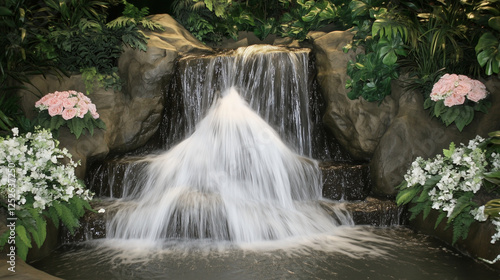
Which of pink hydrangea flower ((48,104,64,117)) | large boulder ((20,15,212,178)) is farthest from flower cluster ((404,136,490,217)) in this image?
pink hydrangea flower ((48,104,64,117))

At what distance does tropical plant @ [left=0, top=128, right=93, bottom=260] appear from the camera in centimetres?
436

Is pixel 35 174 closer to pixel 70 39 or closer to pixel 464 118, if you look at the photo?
pixel 70 39

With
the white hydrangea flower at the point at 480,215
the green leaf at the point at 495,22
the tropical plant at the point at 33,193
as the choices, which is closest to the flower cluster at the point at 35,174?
the tropical plant at the point at 33,193

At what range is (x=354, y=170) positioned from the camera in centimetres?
624

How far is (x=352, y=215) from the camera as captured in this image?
5.68m

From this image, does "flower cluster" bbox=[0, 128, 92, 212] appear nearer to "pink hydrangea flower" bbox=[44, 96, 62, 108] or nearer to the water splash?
the water splash

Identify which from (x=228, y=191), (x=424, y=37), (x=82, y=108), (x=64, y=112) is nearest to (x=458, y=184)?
(x=424, y=37)

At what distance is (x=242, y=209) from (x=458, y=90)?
9.72 feet

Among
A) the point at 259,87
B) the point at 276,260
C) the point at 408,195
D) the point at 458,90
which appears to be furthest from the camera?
the point at 259,87

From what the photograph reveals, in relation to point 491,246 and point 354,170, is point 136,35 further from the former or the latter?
point 491,246

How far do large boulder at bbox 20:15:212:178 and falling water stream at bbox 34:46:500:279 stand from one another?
382mm

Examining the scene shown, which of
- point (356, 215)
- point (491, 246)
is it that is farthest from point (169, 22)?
point (491, 246)

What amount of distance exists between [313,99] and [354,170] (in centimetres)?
167

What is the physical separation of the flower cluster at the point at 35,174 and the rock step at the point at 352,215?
0.62 m
